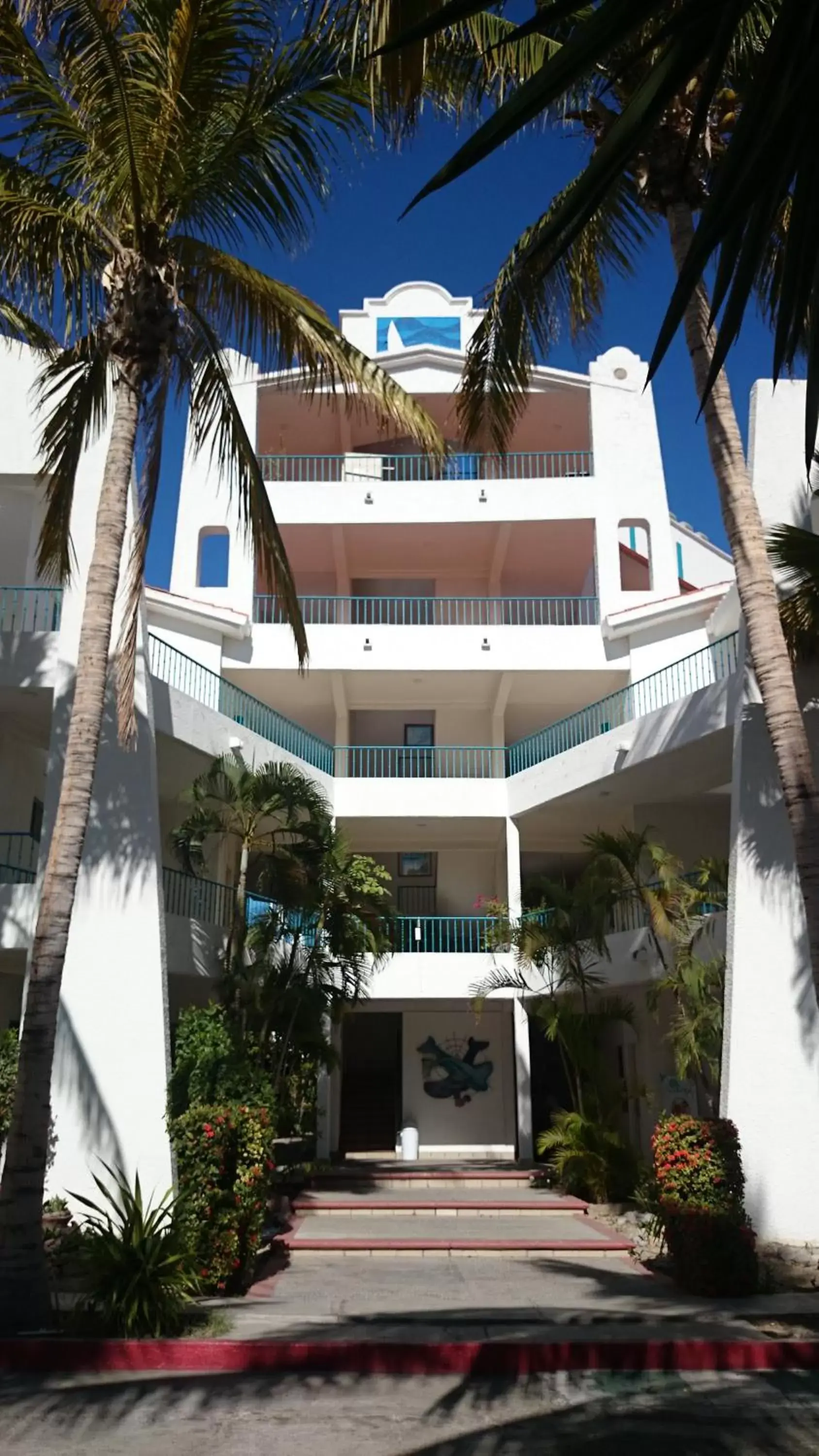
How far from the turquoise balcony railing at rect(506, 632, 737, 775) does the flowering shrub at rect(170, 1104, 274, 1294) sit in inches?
452

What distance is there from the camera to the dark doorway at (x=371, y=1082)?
78.2 ft

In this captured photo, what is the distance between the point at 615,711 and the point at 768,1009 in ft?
34.2

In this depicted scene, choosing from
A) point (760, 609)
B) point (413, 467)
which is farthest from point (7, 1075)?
point (413, 467)

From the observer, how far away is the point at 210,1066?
12.2 metres

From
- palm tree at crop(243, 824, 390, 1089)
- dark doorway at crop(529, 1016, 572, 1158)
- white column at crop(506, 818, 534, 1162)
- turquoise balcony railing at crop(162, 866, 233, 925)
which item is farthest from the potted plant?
dark doorway at crop(529, 1016, 572, 1158)

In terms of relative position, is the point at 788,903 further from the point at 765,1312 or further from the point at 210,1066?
the point at 210,1066

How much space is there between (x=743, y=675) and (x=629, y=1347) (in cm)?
757

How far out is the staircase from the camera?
12992mm

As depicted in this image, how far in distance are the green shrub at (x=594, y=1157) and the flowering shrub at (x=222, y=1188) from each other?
6514 mm

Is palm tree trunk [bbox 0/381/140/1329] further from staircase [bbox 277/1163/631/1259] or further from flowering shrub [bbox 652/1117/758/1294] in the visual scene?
flowering shrub [bbox 652/1117/758/1294]

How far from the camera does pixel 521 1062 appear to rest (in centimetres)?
2066

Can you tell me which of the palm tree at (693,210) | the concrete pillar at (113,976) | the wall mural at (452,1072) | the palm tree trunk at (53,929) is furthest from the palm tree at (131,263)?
the wall mural at (452,1072)

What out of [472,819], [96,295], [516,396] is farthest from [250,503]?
[472,819]

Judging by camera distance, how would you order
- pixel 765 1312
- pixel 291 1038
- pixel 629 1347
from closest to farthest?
1. pixel 629 1347
2. pixel 765 1312
3. pixel 291 1038
